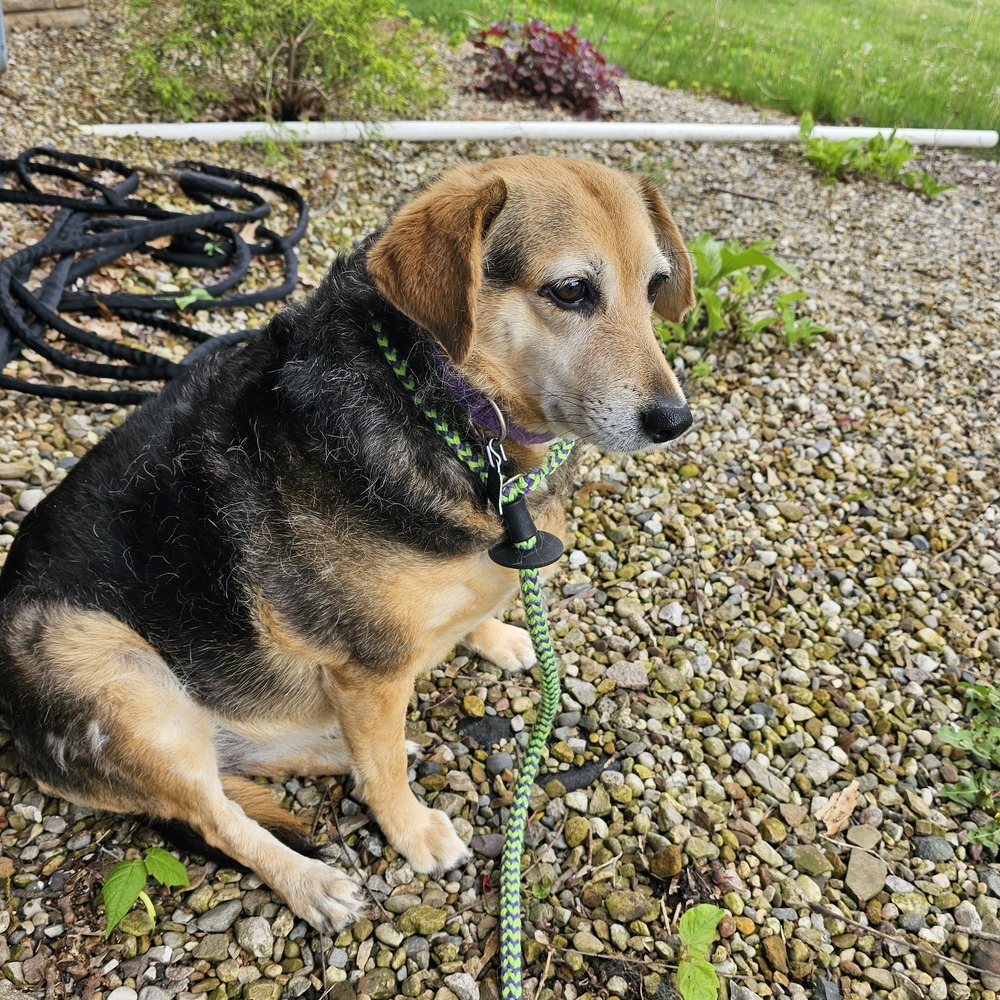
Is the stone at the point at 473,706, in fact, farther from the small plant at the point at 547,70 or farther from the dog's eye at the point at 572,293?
the small plant at the point at 547,70

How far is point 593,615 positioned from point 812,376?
2.54 m

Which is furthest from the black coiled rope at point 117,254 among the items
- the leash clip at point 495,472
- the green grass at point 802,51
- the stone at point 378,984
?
the green grass at point 802,51

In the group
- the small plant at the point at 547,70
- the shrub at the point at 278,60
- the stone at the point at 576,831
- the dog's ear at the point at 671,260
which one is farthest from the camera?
the small plant at the point at 547,70

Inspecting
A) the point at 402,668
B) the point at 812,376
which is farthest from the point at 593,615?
the point at 812,376

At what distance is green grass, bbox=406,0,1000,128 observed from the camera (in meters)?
9.31

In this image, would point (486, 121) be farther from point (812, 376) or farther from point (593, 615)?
point (593, 615)

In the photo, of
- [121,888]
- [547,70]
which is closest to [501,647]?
[121,888]

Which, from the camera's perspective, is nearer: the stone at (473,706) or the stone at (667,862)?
the stone at (667,862)

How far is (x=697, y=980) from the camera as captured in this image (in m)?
2.42

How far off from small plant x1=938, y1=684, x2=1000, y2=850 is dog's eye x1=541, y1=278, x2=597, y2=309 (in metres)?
2.23

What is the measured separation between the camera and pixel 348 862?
2.76 metres

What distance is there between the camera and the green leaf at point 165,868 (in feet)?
8.39

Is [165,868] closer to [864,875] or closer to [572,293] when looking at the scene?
[572,293]

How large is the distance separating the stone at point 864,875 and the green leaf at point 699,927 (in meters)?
0.57
